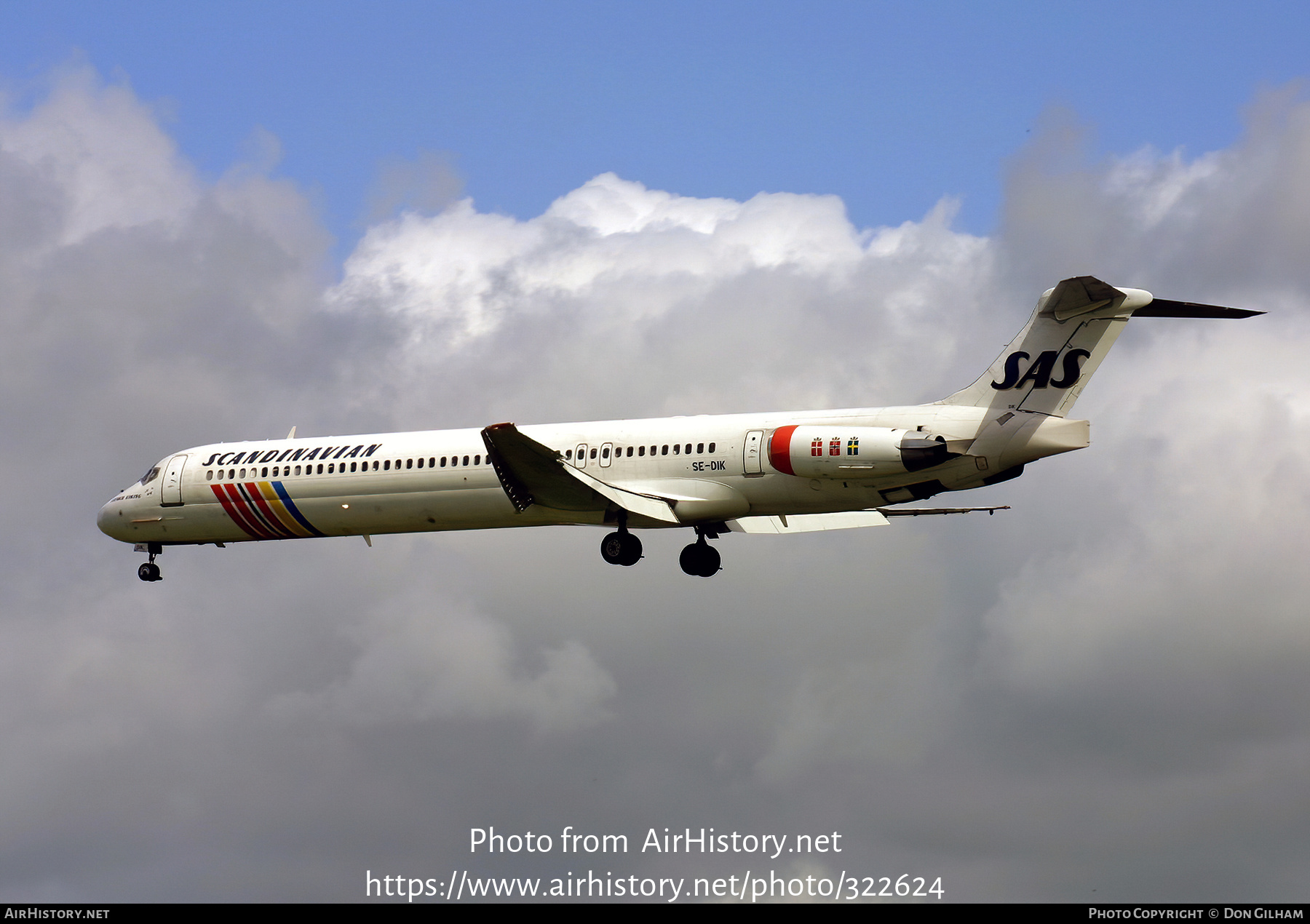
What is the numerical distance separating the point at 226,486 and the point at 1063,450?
802 inches

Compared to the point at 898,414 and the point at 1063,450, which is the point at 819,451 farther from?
the point at 1063,450

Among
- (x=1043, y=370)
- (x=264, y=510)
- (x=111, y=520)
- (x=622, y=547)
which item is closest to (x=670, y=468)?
(x=622, y=547)

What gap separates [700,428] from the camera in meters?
37.0

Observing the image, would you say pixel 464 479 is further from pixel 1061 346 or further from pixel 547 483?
pixel 1061 346

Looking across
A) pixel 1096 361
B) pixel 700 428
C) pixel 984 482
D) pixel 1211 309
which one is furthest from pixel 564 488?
pixel 1211 309

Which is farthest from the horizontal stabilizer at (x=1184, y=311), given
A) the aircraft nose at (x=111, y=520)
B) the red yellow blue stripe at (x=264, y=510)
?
the aircraft nose at (x=111, y=520)

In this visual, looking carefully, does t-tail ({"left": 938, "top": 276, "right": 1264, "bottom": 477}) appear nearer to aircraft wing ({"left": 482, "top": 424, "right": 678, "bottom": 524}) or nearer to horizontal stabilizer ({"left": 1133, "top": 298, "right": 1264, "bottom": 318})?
horizontal stabilizer ({"left": 1133, "top": 298, "right": 1264, "bottom": 318})

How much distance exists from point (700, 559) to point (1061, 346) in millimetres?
10429

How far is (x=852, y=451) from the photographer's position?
3441cm

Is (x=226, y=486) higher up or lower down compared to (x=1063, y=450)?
higher up

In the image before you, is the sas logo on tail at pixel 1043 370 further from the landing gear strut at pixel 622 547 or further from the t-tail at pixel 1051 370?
the landing gear strut at pixel 622 547

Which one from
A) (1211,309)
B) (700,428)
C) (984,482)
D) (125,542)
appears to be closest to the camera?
(1211,309)

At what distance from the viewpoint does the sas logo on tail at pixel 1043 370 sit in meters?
33.7

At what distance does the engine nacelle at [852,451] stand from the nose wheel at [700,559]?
5015 millimetres
